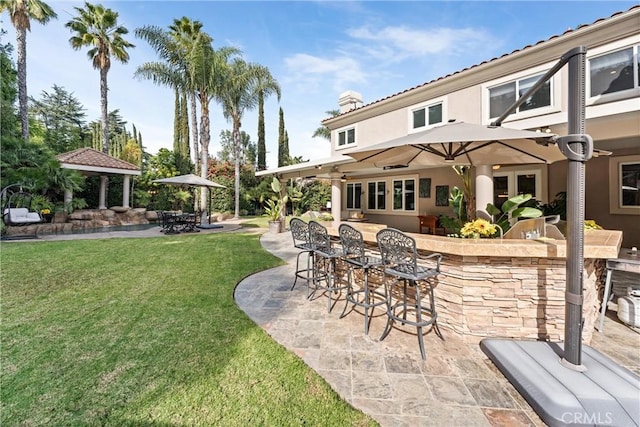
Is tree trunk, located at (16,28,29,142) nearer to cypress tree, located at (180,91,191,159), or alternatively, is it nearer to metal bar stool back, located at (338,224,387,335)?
cypress tree, located at (180,91,191,159)

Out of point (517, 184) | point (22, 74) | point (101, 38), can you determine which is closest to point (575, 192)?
point (517, 184)

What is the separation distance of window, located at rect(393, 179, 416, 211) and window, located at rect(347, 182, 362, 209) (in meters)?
2.34

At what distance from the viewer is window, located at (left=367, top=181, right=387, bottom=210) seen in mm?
13477

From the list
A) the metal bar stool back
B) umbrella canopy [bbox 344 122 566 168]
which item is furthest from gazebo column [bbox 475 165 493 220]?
the metal bar stool back

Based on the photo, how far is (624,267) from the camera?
389cm

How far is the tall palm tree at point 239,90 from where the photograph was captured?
18.7 metres

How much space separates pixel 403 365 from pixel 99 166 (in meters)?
19.2

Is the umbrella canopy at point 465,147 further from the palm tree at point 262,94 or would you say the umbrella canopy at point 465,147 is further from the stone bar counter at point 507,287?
the palm tree at point 262,94

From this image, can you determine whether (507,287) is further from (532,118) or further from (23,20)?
(23,20)

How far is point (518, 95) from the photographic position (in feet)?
25.6

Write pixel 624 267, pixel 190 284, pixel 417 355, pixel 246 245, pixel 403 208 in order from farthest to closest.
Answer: pixel 403 208, pixel 246 245, pixel 190 284, pixel 624 267, pixel 417 355

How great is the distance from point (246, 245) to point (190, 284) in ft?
14.5

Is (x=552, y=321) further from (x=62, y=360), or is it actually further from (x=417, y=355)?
(x=62, y=360)

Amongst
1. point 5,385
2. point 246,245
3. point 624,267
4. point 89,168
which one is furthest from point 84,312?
point 89,168
